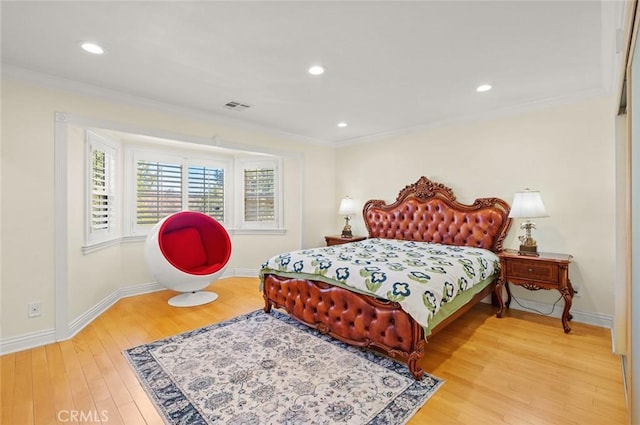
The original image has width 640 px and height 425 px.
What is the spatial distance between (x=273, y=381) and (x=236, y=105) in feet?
9.67

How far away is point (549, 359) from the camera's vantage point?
2355 mm

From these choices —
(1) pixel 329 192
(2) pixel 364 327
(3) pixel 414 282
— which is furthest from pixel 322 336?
(1) pixel 329 192

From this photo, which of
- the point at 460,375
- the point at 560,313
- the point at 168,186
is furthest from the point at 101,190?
the point at 560,313

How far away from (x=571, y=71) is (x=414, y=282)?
2.44 meters

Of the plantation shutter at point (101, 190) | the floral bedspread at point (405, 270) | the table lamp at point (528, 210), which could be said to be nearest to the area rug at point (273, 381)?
the floral bedspread at point (405, 270)

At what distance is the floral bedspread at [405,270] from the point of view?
2.12 metres

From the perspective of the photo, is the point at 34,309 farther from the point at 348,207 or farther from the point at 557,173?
the point at 557,173

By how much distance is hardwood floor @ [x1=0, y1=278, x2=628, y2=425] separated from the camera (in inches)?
68.0

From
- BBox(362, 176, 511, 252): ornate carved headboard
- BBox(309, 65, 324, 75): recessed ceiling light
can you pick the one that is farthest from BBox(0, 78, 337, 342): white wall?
BBox(362, 176, 511, 252): ornate carved headboard

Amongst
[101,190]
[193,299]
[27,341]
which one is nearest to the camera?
[27,341]

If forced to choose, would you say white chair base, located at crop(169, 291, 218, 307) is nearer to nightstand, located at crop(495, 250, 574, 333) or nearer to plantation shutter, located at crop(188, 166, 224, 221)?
plantation shutter, located at crop(188, 166, 224, 221)

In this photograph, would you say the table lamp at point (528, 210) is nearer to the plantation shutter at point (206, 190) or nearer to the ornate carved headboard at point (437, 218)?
the ornate carved headboard at point (437, 218)

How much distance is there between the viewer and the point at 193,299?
→ 3818 millimetres

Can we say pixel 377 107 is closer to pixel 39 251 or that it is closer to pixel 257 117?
pixel 257 117
